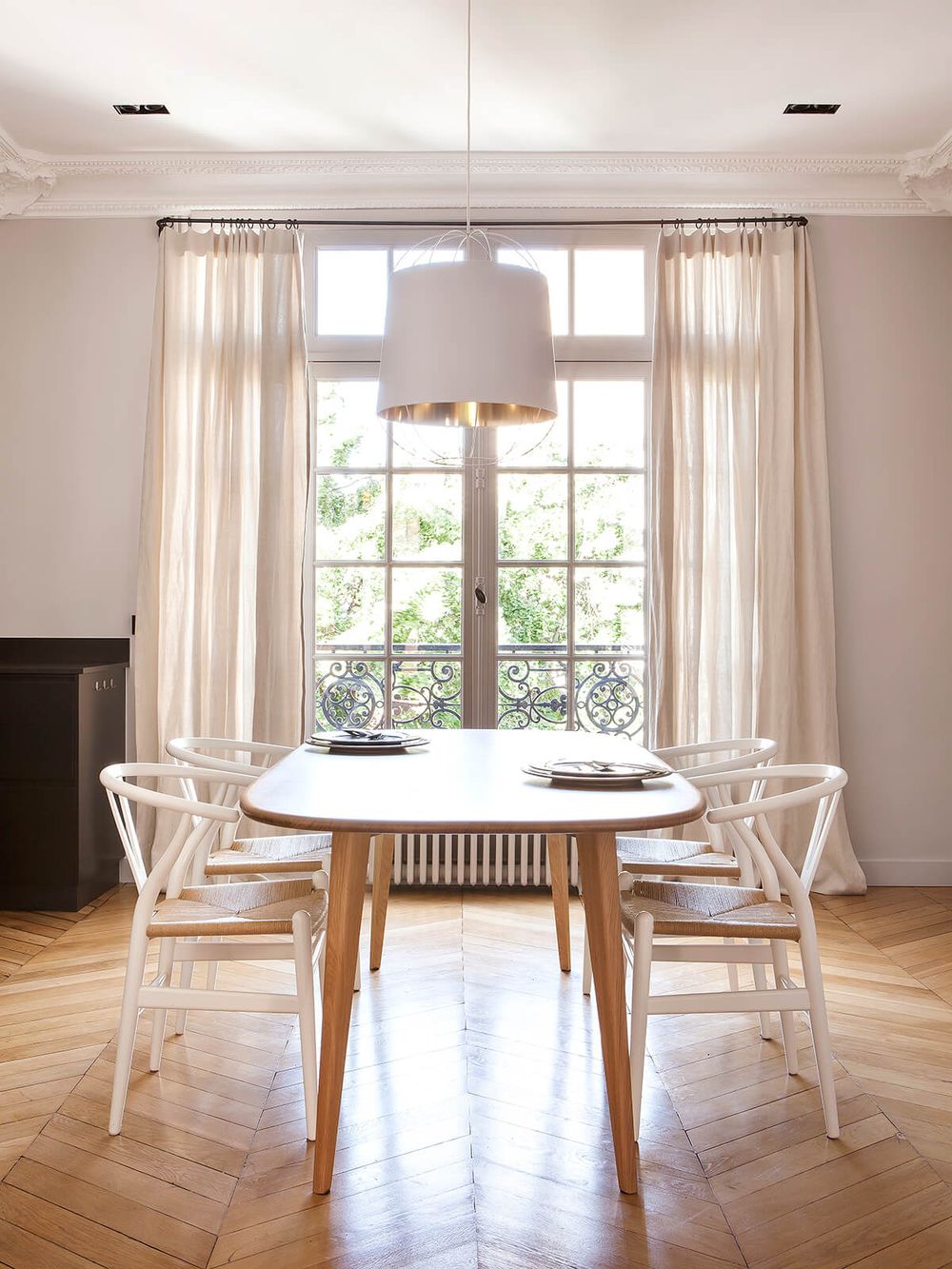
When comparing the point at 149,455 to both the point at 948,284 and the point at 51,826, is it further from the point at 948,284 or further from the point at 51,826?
the point at 948,284

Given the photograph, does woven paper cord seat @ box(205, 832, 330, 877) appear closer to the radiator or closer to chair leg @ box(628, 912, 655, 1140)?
chair leg @ box(628, 912, 655, 1140)

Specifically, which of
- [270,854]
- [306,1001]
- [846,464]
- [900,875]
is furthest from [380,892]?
[846,464]

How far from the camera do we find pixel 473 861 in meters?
4.07

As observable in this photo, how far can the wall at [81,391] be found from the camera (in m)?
4.27

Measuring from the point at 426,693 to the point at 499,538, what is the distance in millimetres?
716

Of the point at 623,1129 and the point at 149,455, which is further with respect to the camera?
the point at 149,455

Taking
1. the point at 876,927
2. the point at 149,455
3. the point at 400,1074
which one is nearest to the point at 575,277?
the point at 149,455

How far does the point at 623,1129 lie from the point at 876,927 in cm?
209

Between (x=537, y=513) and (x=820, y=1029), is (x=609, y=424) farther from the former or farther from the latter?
(x=820, y=1029)

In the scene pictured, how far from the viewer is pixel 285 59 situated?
3.37 metres

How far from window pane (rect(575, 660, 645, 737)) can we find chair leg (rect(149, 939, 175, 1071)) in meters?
2.21

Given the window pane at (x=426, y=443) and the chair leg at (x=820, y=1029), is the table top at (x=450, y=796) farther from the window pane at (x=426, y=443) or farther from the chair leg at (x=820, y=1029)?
the window pane at (x=426, y=443)

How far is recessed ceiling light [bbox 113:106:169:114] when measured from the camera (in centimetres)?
370

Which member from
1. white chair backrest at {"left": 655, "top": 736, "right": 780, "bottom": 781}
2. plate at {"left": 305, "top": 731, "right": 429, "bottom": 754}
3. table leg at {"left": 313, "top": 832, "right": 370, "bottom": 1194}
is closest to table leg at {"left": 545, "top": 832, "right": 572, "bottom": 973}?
white chair backrest at {"left": 655, "top": 736, "right": 780, "bottom": 781}
